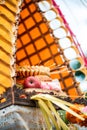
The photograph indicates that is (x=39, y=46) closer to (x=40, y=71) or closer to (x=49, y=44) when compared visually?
(x=49, y=44)

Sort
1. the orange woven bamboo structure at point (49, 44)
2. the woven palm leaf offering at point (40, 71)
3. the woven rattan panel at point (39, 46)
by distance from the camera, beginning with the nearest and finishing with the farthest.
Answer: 1. the woven palm leaf offering at point (40, 71)
2. the orange woven bamboo structure at point (49, 44)
3. the woven rattan panel at point (39, 46)

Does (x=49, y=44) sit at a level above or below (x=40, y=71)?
above

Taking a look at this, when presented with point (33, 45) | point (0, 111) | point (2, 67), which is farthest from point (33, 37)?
point (0, 111)

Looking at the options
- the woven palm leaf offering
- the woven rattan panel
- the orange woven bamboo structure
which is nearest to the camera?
the woven palm leaf offering

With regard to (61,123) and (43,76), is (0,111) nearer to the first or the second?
(61,123)

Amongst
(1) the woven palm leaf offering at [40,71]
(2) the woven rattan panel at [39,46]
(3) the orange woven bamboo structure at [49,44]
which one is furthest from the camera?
(2) the woven rattan panel at [39,46]

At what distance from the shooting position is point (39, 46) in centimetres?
693

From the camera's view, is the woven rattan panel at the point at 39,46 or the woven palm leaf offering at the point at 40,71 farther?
the woven rattan panel at the point at 39,46

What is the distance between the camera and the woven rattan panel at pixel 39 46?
6.53m

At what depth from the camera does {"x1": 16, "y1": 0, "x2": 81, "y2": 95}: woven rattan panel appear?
6527 mm

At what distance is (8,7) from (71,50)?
4.76 ft

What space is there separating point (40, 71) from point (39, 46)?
4.02ft

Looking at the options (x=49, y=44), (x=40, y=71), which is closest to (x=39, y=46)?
(x=49, y=44)

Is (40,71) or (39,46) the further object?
(39,46)
